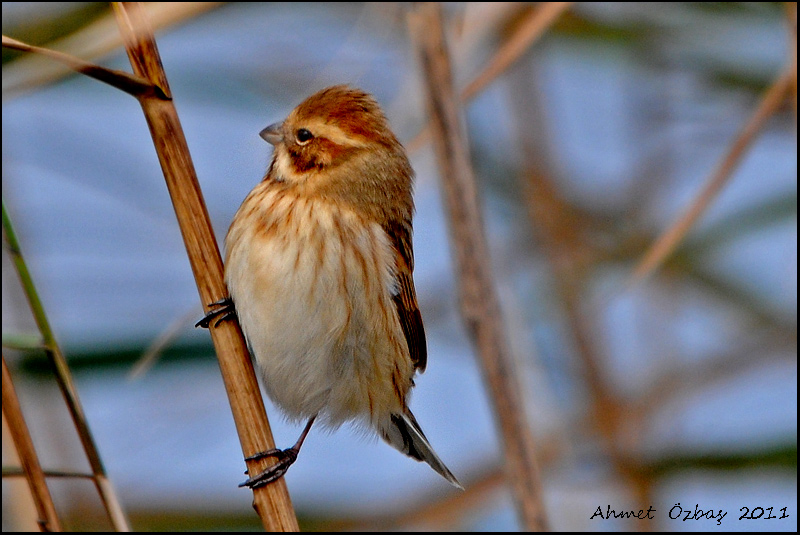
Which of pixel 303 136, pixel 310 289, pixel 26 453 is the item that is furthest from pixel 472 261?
pixel 26 453

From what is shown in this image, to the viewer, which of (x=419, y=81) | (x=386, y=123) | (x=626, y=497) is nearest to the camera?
(x=419, y=81)

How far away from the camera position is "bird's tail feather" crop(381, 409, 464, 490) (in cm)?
329

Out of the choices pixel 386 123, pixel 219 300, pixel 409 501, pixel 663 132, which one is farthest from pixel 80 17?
pixel 663 132

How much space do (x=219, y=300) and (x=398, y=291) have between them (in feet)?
2.68

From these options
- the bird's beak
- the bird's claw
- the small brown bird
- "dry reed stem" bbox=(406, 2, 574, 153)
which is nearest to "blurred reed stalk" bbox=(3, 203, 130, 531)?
the bird's claw

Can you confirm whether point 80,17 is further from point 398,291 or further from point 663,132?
point 663,132

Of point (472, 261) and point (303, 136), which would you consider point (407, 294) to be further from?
point (303, 136)

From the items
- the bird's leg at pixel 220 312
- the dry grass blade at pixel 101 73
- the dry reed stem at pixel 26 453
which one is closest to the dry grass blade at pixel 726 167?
the bird's leg at pixel 220 312

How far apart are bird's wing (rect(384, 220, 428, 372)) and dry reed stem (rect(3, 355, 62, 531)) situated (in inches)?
51.9

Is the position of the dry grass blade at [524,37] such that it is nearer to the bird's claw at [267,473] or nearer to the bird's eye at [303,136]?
the bird's eye at [303,136]

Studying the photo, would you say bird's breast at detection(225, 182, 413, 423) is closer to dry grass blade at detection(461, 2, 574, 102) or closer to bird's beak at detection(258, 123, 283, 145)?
bird's beak at detection(258, 123, 283, 145)

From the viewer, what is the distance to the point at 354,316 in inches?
111

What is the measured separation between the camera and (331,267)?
8.96ft

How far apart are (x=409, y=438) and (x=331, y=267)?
0.92 m
